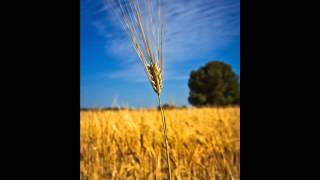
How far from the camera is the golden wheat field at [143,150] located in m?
1.42

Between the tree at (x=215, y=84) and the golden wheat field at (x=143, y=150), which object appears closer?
the golden wheat field at (x=143, y=150)

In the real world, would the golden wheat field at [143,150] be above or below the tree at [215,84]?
below

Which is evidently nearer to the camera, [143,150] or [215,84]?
[143,150]

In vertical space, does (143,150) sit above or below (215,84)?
below

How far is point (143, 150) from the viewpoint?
1.66m

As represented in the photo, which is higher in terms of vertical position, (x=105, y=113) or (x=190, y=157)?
(x=105, y=113)
